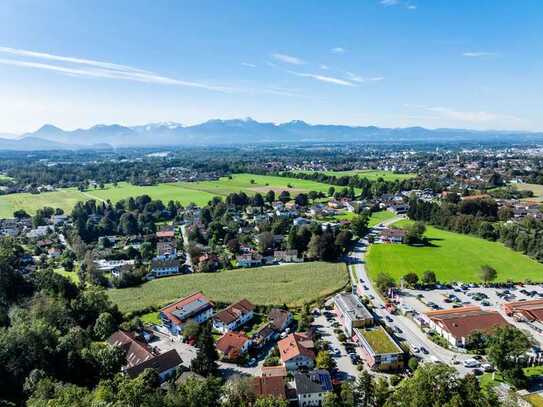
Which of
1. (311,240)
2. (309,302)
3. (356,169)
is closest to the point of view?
(309,302)

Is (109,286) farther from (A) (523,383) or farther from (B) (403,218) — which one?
(B) (403,218)

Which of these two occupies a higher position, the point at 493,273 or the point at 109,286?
the point at 493,273

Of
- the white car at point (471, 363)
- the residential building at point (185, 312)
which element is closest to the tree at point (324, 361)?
the white car at point (471, 363)

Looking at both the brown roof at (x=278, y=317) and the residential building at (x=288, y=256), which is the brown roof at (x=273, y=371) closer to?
the brown roof at (x=278, y=317)

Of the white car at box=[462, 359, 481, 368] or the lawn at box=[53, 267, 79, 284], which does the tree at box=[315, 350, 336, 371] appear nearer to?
the white car at box=[462, 359, 481, 368]

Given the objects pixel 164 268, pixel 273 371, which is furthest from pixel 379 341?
pixel 164 268

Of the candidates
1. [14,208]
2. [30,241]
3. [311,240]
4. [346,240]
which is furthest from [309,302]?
[14,208]

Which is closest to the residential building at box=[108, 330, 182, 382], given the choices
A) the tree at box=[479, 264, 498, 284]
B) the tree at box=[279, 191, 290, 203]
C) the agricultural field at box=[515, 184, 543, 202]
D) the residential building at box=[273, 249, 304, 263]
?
the residential building at box=[273, 249, 304, 263]
